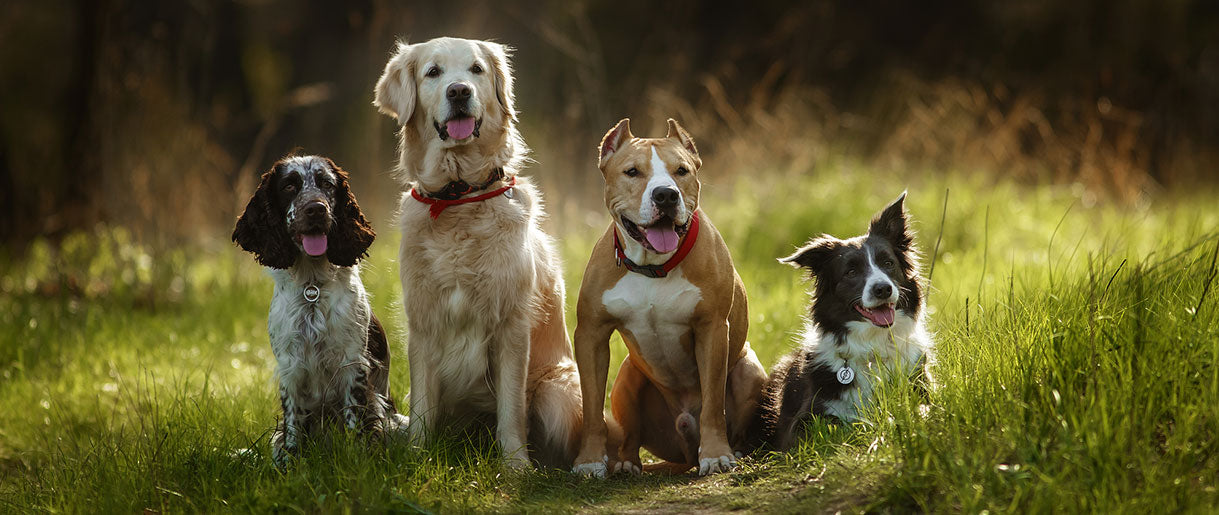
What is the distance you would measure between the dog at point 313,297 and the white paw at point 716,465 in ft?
4.65

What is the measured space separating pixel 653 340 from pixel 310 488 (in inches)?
64.2

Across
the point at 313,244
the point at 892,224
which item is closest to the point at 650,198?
the point at 892,224

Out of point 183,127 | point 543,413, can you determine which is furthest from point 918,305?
point 183,127

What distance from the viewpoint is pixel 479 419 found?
15.6ft

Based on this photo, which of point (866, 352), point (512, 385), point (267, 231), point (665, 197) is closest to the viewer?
point (665, 197)

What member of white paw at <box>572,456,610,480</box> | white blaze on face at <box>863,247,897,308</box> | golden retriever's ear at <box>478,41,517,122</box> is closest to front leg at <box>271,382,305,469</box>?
white paw at <box>572,456,610,480</box>

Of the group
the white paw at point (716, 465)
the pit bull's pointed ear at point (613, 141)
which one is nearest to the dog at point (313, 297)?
the pit bull's pointed ear at point (613, 141)

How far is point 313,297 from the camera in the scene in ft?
13.6

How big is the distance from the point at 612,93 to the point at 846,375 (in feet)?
26.6

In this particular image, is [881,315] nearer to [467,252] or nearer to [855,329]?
[855,329]

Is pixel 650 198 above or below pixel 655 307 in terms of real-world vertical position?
above

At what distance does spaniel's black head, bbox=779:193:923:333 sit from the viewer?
13.8 feet

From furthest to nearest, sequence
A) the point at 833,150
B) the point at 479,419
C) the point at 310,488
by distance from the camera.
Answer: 1. the point at 833,150
2. the point at 479,419
3. the point at 310,488

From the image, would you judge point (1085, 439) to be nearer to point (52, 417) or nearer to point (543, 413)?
point (543, 413)
